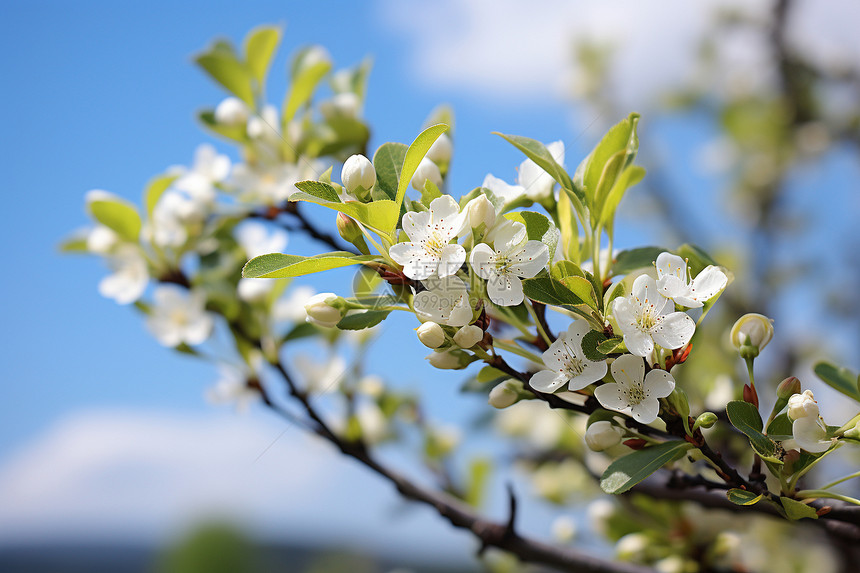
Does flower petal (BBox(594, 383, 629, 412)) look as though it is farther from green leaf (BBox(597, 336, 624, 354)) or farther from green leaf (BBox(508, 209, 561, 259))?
green leaf (BBox(508, 209, 561, 259))

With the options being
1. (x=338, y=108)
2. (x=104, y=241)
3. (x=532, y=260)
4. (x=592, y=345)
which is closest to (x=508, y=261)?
(x=532, y=260)

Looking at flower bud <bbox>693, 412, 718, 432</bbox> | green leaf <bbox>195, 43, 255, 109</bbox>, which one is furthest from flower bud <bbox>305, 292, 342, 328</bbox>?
green leaf <bbox>195, 43, 255, 109</bbox>

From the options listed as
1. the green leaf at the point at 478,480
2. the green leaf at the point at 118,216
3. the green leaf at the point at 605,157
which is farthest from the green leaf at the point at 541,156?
the green leaf at the point at 478,480

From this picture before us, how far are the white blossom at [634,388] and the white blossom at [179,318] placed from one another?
3.35 ft

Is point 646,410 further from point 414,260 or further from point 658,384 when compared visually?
point 414,260

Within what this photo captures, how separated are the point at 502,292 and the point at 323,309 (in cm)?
21

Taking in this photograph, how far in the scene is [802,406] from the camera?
0.69 m

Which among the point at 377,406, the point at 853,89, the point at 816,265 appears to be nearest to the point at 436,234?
the point at 377,406

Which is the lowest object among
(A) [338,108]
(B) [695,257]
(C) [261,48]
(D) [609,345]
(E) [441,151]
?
(D) [609,345]

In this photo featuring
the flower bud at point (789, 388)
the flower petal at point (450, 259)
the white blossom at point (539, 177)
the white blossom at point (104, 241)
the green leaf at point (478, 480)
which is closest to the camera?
the flower petal at point (450, 259)

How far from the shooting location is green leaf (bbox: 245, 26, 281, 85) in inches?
55.7

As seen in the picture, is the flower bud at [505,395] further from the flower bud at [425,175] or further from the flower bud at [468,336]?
the flower bud at [425,175]

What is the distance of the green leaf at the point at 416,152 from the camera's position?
691 mm

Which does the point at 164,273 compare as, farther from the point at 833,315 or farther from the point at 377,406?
the point at 833,315
